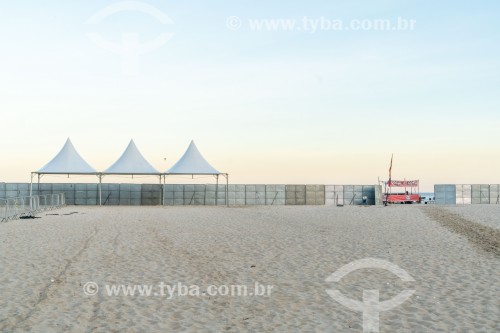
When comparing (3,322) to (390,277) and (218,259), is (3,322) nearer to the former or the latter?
(218,259)

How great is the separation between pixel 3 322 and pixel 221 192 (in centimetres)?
3548

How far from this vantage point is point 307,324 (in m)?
7.20

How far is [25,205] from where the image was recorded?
27.3 metres

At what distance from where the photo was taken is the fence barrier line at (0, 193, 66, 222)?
24.4m

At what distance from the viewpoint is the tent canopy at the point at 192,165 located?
35812 mm

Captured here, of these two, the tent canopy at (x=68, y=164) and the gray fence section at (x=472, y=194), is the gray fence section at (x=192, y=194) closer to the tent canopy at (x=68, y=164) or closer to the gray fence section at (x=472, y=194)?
the tent canopy at (x=68, y=164)

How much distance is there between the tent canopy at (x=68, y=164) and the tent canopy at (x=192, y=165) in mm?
5529

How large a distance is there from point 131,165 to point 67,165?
4.37 meters

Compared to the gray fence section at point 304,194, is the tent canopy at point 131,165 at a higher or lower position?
higher

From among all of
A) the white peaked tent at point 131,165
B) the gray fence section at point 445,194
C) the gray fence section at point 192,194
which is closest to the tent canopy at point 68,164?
the white peaked tent at point 131,165

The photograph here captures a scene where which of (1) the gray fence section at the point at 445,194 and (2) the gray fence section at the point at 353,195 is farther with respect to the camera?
(1) the gray fence section at the point at 445,194

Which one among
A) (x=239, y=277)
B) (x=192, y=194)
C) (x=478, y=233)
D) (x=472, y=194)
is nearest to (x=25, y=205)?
(x=192, y=194)

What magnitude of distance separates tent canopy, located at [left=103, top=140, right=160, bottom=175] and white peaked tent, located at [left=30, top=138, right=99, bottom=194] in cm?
137

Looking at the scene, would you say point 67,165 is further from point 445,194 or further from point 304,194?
point 445,194
